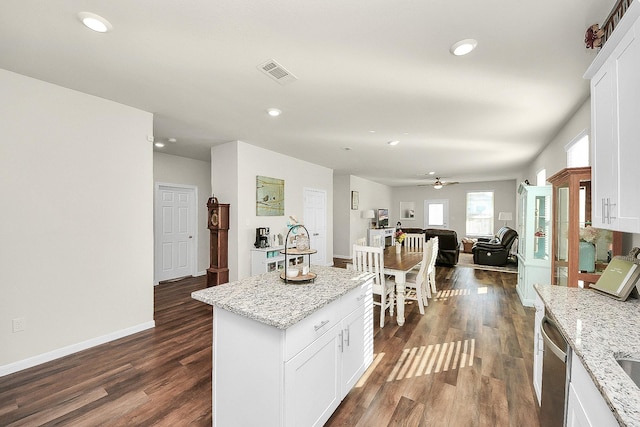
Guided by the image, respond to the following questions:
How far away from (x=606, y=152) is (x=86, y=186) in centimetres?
415

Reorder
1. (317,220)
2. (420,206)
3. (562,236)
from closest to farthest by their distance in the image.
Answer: (562,236), (317,220), (420,206)

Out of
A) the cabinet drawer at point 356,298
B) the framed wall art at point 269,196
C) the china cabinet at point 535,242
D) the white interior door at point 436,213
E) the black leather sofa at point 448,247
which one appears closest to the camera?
the cabinet drawer at point 356,298

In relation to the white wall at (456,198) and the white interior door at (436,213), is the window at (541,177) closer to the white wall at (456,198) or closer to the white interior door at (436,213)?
the white wall at (456,198)

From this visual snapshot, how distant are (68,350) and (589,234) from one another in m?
4.85

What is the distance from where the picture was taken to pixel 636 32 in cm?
113

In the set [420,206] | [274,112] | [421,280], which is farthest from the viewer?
[420,206]

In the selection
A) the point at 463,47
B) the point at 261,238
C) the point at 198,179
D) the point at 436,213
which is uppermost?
the point at 463,47

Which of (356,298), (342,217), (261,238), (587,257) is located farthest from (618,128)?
(342,217)

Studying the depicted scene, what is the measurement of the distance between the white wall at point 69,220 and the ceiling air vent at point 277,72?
6.18ft

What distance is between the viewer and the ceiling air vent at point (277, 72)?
210 cm

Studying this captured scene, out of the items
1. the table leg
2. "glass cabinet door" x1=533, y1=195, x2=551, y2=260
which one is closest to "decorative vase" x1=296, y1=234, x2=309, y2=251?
the table leg

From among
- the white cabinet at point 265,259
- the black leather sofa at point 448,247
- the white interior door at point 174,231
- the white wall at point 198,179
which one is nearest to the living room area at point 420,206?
the black leather sofa at point 448,247

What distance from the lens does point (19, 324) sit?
7.56ft

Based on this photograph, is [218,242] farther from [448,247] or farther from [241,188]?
[448,247]
